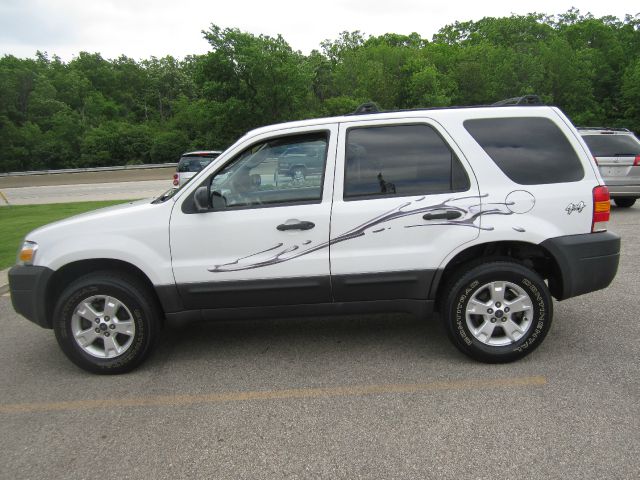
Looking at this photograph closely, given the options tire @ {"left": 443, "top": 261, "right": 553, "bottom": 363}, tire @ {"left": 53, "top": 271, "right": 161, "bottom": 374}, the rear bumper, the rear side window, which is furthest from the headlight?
the rear bumper

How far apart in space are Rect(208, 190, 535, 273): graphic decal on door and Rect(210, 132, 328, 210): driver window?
0.36 metres

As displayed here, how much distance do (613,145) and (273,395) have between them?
10363mm

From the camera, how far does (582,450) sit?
2744 mm

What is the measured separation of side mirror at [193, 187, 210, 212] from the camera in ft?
12.3

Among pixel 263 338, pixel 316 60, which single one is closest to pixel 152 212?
pixel 263 338

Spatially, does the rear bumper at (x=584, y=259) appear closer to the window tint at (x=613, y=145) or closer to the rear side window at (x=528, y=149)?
the rear side window at (x=528, y=149)

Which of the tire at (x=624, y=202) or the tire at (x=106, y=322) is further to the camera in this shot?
the tire at (x=624, y=202)

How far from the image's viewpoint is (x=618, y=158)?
35.5ft

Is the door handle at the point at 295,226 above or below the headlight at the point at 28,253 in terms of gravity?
above

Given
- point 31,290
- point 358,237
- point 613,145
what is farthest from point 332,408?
point 613,145

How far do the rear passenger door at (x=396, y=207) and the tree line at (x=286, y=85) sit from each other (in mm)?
32154

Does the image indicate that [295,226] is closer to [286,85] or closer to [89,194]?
[89,194]

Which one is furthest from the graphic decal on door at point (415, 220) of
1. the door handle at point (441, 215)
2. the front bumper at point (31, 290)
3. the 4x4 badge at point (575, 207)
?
the front bumper at point (31, 290)

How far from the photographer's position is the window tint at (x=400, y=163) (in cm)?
383
